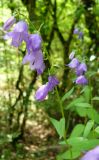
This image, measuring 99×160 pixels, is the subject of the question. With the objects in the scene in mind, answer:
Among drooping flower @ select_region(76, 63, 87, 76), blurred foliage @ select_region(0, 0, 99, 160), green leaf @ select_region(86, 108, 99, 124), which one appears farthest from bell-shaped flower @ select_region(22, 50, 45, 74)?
blurred foliage @ select_region(0, 0, 99, 160)

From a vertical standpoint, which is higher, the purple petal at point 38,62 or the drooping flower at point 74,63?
the purple petal at point 38,62

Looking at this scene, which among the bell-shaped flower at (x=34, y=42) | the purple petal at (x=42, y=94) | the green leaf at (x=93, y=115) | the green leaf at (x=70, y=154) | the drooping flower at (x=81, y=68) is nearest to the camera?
the bell-shaped flower at (x=34, y=42)

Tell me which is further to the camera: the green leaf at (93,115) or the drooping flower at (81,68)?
the drooping flower at (81,68)

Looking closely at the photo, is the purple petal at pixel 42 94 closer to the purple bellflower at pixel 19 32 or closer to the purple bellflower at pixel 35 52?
the purple bellflower at pixel 35 52

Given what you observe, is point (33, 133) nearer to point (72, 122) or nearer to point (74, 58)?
point (72, 122)

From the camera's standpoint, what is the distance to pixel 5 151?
4.46 meters

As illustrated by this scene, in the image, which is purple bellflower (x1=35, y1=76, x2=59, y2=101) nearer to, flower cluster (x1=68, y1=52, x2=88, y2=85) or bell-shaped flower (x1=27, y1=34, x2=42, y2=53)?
bell-shaped flower (x1=27, y1=34, x2=42, y2=53)

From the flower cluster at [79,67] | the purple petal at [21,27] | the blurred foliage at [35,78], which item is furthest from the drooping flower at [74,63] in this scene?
the blurred foliage at [35,78]

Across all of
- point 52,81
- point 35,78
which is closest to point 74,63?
point 52,81

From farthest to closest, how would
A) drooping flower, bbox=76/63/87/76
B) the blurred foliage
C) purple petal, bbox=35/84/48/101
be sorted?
1. the blurred foliage
2. drooping flower, bbox=76/63/87/76
3. purple petal, bbox=35/84/48/101

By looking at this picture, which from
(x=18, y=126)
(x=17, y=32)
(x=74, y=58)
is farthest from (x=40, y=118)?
(x=17, y=32)

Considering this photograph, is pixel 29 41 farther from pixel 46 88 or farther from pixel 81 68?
pixel 81 68

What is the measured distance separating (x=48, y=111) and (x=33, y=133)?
900mm

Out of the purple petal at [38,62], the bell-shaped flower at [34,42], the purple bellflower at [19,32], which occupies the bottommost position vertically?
the purple petal at [38,62]
